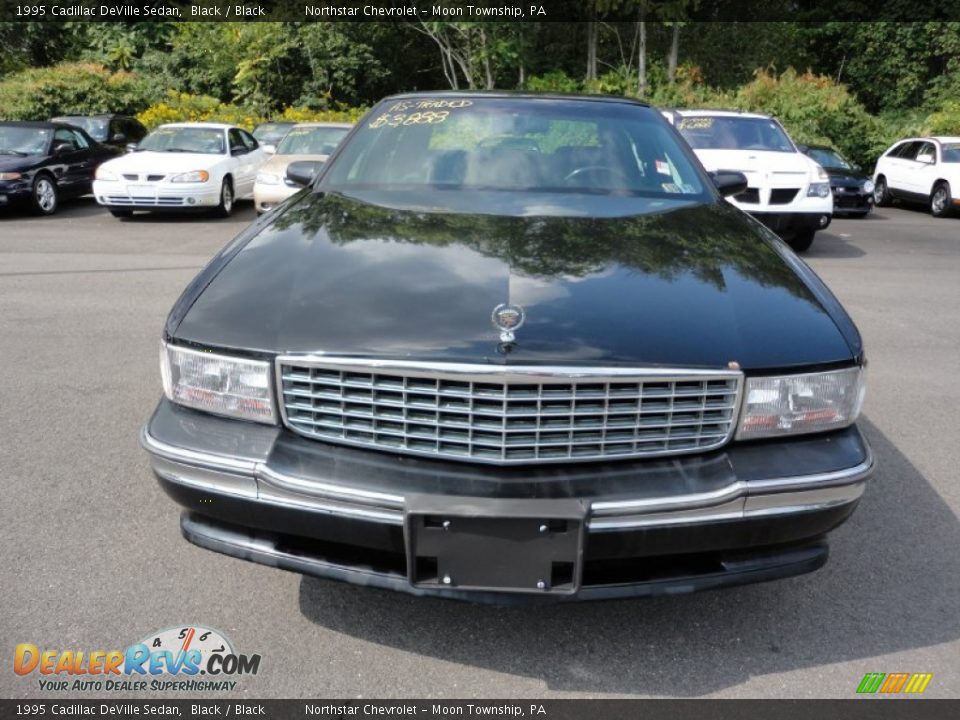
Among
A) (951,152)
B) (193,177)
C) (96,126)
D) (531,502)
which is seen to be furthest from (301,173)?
(951,152)

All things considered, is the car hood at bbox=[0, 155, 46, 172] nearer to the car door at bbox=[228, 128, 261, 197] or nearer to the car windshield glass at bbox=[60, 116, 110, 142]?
the car door at bbox=[228, 128, 261, 197]

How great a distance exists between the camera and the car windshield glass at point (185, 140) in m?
13.4

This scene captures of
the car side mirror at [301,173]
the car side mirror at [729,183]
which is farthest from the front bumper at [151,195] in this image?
the car side mirror at [729,183]

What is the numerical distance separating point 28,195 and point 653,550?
42.6 feet

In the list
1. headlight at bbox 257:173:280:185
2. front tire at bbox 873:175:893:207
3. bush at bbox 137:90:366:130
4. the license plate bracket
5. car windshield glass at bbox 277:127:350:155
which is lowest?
front tire at bbox 873:175:893:207

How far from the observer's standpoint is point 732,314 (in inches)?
101

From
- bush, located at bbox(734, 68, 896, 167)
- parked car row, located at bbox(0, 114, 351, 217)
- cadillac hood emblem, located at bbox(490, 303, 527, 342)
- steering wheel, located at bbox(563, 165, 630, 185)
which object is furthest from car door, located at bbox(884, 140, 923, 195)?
cadillac hood emblem, located at bbox(490, 303, 527, 342)

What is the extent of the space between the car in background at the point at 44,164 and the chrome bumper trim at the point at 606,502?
1200 centimetres

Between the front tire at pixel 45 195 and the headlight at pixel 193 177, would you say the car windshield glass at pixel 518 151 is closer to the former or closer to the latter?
the headlight at pixel 193 177

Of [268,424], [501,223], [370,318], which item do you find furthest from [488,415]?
[501,223]

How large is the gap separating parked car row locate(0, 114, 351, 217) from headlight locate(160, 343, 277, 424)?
867 cm

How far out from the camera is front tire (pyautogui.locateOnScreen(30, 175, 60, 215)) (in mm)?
12977

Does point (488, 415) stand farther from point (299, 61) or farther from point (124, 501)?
point (299, 61)
